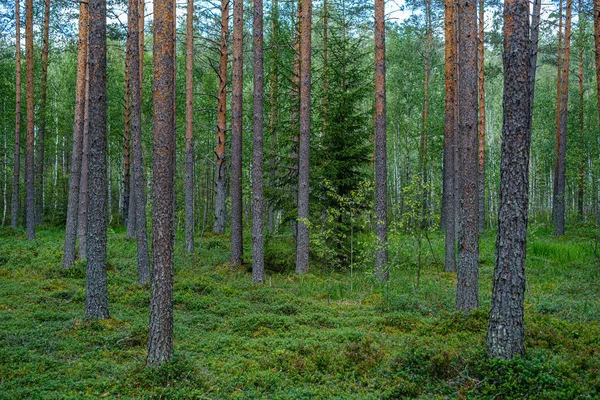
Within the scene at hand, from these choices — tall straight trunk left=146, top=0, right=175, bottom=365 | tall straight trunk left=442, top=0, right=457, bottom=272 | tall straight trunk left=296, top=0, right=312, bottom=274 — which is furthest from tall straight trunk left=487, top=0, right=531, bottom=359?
tall straight trunk left=442, top=0, right=457, bottom=272

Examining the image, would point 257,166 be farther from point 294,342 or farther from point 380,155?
point 294,342

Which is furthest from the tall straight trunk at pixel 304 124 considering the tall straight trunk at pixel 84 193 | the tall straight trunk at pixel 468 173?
the tall straight trunk at pixel 84 193

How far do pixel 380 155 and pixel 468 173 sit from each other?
409cm

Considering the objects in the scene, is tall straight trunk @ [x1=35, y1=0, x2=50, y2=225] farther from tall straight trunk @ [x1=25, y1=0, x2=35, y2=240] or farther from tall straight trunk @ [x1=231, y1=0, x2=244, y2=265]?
tall straight trunk @ [x1=231, y1=0, x2=244, y2=265]

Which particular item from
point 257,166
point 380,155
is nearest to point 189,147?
point 257,166

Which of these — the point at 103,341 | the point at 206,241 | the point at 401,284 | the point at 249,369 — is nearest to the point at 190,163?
the point at 206,241

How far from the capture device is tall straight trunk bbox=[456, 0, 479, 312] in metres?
8.02

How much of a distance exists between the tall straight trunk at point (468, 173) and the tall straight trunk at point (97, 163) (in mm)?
6480

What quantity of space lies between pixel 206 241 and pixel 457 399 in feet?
48.8

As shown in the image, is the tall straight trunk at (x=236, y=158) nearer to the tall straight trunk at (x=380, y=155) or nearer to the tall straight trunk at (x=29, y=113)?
the tall straight trunk at (x=380, y=155)

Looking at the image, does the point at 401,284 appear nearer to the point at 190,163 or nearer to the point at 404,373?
the point at 404,373

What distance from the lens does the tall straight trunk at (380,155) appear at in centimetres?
1198

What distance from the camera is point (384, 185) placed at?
1209 centimetres

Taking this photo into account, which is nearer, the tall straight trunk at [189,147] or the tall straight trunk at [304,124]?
the tall straight trunk at [304,124]
